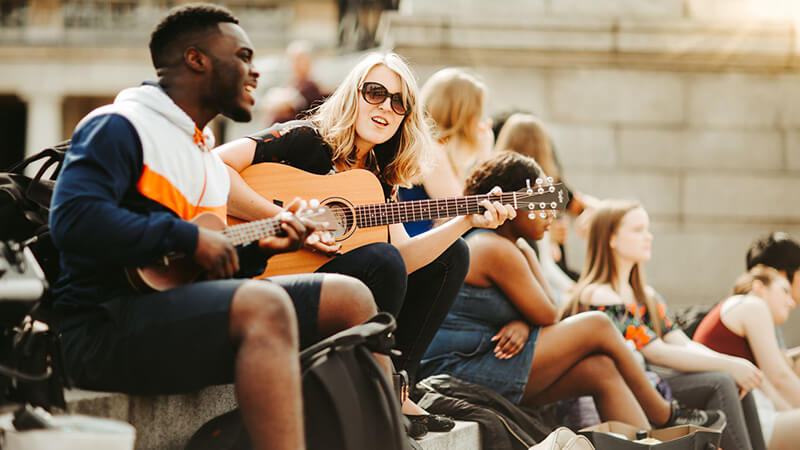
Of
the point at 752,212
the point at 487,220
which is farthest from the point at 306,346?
the point at 752,212

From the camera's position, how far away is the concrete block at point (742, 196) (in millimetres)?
7801

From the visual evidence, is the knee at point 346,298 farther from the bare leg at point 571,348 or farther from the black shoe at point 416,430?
the bare leg at point 571,348

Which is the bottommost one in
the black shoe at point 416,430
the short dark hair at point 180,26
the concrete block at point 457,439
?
the concrete block at point 457,439

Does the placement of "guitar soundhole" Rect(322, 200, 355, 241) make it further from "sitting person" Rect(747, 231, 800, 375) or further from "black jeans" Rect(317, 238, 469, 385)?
"sitting person" Rect(747, 231, 800, 375)

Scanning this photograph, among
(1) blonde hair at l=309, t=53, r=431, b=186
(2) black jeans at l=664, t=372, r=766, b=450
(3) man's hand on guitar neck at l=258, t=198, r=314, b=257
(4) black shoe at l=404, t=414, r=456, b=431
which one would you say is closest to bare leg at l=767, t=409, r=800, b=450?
(2) black jeans at l=664, t=372, r=766, b=450

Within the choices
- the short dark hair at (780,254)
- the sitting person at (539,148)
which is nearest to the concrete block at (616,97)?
the sitting person at (539,148)

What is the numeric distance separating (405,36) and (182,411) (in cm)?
507

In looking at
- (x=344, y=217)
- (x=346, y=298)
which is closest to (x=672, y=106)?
(x=344, y=217)

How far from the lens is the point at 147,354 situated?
2459 mm

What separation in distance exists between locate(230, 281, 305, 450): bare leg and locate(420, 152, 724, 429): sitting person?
2.09m

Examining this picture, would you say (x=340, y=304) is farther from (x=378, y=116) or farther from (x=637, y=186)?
(x=637, y=186)

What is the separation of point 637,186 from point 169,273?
5.89 meters

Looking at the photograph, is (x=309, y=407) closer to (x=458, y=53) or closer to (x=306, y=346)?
(x=306, y=346)

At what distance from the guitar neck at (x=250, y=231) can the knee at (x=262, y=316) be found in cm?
33
